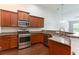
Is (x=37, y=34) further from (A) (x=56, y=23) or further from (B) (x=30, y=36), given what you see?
(A) (x=56, y=23)

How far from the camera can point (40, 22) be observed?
2.53 m

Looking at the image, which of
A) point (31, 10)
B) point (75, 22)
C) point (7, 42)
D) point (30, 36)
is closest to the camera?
point (75, 22)

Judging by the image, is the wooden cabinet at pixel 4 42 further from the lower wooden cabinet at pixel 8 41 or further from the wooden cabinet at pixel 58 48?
the wooden cabinet at pixel 58 48

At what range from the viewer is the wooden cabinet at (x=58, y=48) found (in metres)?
2.19

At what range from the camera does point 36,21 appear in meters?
2.61

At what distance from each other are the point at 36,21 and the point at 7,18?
1207 mm

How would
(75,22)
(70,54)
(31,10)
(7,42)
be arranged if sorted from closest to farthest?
(70,54), (75,22), (31,10), (7,42)

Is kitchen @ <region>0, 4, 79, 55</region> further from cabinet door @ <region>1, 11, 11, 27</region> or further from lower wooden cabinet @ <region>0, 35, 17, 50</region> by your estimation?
lower wooden cabinet @ <region>0, 35, 17, 50</region>

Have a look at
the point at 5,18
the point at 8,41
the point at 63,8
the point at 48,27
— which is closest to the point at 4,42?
the point at 8,41

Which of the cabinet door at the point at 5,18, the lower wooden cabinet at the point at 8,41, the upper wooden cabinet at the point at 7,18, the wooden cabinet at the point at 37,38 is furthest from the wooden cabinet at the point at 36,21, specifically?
the lower wooden cabinet at the point at 8,41

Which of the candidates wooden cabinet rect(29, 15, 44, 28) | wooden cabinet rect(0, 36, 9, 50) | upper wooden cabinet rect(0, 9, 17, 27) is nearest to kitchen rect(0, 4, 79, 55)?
wooden cabinet rect(29, 15, 44, 28)

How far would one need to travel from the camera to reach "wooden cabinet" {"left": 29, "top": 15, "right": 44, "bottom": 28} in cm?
247

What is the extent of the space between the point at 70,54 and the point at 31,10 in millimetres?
1212
